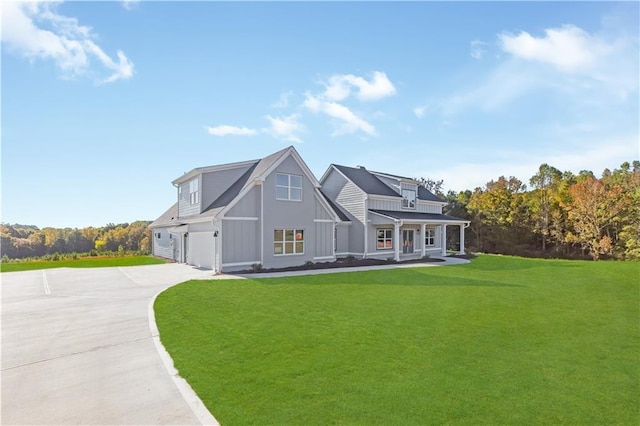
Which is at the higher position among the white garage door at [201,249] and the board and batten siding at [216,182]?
the board and batten siding at [216,182]

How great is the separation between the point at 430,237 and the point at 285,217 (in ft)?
52.8

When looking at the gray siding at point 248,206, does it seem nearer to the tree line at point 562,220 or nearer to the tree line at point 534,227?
the tree line at point 534,227

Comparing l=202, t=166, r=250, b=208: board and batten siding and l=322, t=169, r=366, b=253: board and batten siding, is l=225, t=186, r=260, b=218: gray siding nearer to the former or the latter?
l=202, t=166, r=250, b=208: board and batten siding

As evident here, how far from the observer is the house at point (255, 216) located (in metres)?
18.3

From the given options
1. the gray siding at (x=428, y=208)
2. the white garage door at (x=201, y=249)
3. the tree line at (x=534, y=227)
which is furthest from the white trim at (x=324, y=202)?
the tree line at (x=534, y=227)

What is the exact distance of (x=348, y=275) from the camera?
56.2 feet

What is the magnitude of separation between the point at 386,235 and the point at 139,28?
20.5m

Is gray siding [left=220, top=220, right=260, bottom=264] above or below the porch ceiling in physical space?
below

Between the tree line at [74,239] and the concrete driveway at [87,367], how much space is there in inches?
1352

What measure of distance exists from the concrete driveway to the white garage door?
8.02m

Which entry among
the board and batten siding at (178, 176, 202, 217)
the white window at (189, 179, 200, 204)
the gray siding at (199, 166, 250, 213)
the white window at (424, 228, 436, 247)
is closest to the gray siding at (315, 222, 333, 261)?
the gray siding at (199, 166, 250, 213)

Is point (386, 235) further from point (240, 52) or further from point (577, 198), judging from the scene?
point (577, 198)

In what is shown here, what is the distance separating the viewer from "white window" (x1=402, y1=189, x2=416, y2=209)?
2881cm

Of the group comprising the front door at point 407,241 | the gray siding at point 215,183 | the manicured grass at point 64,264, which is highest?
the gray siding at point 215,183
